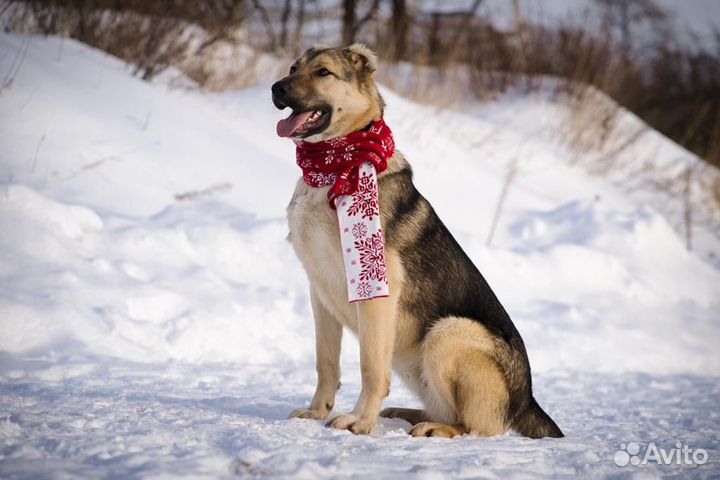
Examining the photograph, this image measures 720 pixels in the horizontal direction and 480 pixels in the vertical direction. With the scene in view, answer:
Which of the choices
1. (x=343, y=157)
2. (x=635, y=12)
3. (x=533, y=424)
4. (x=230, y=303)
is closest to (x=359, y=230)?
(x=343, y=157)

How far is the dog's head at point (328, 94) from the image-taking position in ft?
10.8

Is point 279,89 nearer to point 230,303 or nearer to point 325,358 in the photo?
point 325,358

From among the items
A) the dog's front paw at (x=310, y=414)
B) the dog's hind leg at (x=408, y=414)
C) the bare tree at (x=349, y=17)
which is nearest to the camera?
the dog's front paw at (x=310, y=414)

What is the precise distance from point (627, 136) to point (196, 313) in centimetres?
1065

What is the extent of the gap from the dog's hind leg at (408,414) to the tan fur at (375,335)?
7.0 inches

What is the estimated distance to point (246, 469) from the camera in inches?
88.6

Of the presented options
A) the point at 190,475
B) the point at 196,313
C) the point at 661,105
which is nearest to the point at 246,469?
the point at 190,475

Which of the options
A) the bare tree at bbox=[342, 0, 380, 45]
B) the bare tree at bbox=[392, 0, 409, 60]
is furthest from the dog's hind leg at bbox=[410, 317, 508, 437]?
the bare tree at bbox=[392, 0, 409, 60]

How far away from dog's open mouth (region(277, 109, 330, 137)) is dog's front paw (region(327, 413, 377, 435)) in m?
1.37

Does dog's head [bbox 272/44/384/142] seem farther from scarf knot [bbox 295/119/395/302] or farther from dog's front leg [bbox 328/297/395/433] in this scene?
dog's front leg [bbox 328/297/395/433]

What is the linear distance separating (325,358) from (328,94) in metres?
1.36

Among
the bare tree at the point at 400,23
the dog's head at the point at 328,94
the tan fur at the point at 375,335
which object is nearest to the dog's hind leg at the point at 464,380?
the tan fur at the point at 375,335

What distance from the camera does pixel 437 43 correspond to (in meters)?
14.5

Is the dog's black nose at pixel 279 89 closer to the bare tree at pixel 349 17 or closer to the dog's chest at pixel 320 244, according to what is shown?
the dog's chest at pixel 320 244
